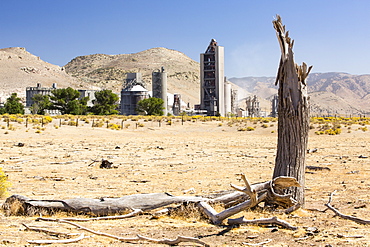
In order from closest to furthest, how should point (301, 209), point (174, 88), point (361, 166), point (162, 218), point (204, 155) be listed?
point (162, 218), point (301, 209), point (361, 166), point (204, 155), point (174, 88)

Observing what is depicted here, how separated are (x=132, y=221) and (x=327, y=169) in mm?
9415

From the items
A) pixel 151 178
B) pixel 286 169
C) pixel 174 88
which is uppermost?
pixel 174 88

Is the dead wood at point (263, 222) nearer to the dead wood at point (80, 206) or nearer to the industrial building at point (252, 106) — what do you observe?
the dead wood at point (80, 206)

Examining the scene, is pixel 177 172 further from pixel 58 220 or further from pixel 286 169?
pixel 58 220

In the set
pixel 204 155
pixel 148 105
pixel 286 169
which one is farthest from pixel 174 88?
pixel 286 169

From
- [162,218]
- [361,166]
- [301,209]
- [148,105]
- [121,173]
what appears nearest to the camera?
[162,218]

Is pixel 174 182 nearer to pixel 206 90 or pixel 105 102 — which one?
pixel 105 102

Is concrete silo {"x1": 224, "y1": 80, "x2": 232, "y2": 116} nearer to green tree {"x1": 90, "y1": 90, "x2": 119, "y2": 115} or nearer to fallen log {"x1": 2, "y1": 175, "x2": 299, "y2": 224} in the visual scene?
green tree {"x1": 90, "y1": 90, "x2": 119, "y2": 115}

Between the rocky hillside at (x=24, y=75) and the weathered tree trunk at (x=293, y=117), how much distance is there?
373 feet

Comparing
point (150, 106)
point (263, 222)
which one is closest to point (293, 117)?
point (263, 222)

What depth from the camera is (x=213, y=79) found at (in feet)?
278

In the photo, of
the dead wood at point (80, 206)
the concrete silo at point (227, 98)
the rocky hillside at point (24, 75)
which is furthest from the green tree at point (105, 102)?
the dead wood at point (80, 206)

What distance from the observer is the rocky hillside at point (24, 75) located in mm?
125775

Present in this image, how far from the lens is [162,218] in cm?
826
